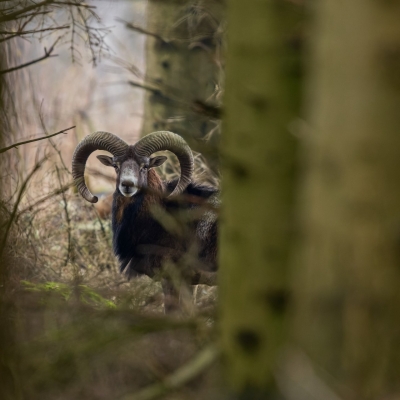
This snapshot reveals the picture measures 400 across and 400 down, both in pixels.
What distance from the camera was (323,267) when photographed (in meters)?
1.93

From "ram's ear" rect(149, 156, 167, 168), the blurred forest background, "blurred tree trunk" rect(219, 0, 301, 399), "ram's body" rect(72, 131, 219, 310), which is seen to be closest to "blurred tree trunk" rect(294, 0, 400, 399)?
the blurred forest background

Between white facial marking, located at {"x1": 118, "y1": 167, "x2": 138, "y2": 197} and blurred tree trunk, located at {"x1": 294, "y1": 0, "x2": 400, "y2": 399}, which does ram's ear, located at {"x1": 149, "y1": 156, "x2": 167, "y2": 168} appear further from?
blurred tree trunk, located at {"x1": 294, "y1": 0, "x2": 400, "y2": 399}

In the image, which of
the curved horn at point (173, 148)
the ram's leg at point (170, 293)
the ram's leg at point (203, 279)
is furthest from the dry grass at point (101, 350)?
the curved horn at point (173, 148)

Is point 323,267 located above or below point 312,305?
above

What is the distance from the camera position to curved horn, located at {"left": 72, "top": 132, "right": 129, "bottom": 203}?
Answer: 8164 mm

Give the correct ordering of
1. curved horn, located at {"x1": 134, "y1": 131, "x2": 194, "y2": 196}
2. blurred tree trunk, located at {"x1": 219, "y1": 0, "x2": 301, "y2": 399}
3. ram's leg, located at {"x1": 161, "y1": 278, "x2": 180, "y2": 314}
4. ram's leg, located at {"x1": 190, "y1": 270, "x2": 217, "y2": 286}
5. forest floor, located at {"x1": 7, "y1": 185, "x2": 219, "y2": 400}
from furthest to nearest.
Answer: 1. curved horn, located at {"x1": 134, "y1": 131, "x2": 194, "y2": 196}
2. ram's leg, located at {"x1": 190, "y1": 270, "x2": 217, "y2": 286}
3. ram's leg, located at {"x1": 161, "y1": 278, "x2": 180, "y2": 314}
4. forest floor, located at {"x1": 7, "y1": 185, "x2": 219, "y2": 400}
5. blurred tree trunk, located at {"x1": 219, "y1": 0, "x2": 301, "y2": 399}

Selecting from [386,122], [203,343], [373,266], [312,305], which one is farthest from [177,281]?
[386,122]

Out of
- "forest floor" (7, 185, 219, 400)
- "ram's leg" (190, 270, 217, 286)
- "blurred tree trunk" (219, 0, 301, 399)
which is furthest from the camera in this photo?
"ram's leg" (190, 270, 217, 286)

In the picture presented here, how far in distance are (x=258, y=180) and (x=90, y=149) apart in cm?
641

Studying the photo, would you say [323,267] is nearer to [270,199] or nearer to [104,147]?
[270,199]

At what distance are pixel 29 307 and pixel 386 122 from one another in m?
2.50

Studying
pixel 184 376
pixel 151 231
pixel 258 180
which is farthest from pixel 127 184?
pixel 258 180

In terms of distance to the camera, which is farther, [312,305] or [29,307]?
[29,307]

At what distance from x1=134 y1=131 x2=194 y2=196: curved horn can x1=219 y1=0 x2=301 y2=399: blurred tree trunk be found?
18.6ft
